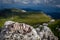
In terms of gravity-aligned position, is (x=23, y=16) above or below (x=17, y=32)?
above

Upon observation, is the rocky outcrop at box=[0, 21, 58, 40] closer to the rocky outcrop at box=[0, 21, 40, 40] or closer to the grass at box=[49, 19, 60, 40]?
the rocky outcrop at box=[0, 21, 40, 40]

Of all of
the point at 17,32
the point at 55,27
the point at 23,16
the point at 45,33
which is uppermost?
the point at 23,16

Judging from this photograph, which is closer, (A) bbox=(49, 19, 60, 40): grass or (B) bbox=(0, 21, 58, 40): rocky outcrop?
(B) bbox=(0, 21, 58, 40): rocky outcrop

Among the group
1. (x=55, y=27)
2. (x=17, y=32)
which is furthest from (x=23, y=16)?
(x=55, y=27)

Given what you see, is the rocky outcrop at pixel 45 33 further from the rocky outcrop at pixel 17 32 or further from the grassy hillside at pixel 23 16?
the rocky outcrop at pixel 17 32

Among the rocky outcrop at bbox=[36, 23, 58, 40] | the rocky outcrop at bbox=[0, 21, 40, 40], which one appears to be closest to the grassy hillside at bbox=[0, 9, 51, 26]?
the rocky outcrop at bbox=[36, 23, 58, 40]

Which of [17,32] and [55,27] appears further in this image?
[55,27]

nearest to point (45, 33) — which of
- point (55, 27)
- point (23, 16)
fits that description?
point (55, 27)

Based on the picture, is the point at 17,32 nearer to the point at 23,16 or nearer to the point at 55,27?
the point at 23,16

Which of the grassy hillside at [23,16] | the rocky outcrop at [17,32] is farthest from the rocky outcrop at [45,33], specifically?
the rocky outcrop at [17,32]

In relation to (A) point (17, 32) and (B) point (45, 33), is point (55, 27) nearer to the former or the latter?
(B) point (45, 33)
